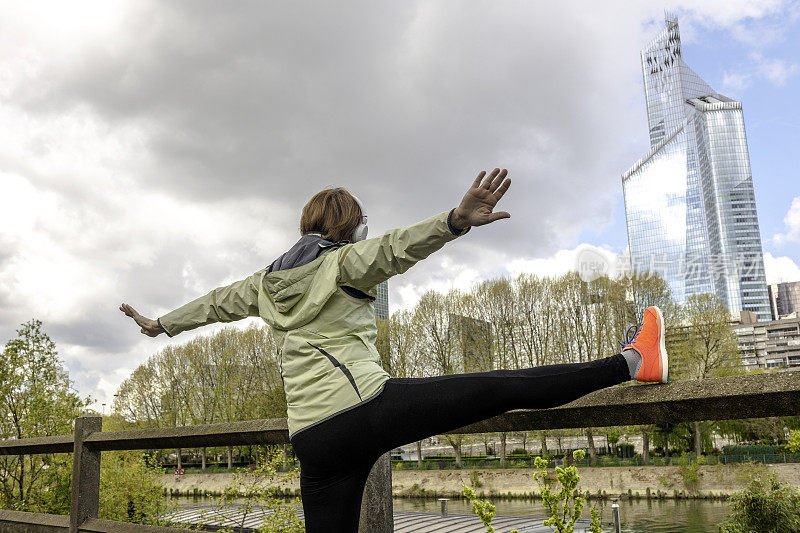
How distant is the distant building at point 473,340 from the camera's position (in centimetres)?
3384

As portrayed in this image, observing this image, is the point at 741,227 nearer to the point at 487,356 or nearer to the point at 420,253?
the point at 487,356

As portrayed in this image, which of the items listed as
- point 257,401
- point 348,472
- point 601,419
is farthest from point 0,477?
point 257,401

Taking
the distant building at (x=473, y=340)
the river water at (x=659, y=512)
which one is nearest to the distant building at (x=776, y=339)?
the distant building at (x=473, y=340)

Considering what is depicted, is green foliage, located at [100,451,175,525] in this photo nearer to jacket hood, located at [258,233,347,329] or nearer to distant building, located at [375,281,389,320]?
jacket hood, located at [258,233,347,329]

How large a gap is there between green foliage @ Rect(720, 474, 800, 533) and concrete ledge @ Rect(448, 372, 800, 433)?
10.6m

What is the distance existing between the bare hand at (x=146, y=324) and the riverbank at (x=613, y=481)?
779 inches

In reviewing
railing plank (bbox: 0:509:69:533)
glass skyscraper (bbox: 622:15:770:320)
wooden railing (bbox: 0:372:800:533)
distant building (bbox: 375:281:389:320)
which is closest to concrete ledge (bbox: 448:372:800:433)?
wooden railing (bbox: 0:372:800:533)

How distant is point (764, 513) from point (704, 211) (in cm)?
15231

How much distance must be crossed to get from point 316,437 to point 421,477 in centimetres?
3491

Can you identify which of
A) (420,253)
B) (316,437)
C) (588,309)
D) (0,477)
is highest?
(588,309)

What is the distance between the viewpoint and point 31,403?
9.28 meters

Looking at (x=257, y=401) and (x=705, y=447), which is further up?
(x=257, y=401)

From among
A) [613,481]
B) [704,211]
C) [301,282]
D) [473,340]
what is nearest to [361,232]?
[301,282]

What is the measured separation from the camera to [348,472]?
6.17ft
